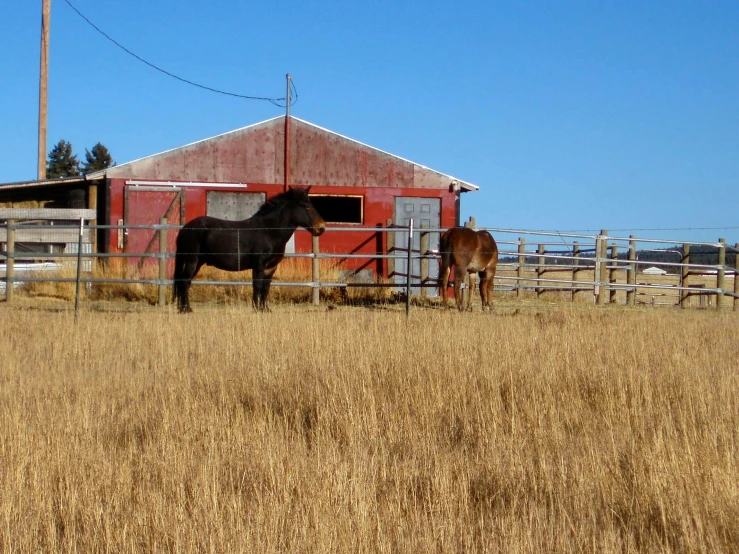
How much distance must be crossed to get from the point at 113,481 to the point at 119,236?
1482cm

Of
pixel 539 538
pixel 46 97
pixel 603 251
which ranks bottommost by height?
pixel 539 538

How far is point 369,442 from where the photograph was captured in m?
5.38

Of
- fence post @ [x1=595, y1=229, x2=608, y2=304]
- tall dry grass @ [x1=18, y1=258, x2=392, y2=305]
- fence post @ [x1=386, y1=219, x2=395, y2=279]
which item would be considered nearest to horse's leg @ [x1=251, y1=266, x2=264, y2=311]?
tall dry grass @ [x1=18, y1=258, x2=392, y2=305]

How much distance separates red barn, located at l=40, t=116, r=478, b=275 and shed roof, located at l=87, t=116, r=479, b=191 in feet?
0.07

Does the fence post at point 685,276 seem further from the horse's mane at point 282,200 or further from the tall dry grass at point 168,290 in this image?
the horse's mane at point 282,200

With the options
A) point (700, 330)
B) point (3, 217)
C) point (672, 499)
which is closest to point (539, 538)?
point (672, 499)

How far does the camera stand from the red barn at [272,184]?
1906 cm

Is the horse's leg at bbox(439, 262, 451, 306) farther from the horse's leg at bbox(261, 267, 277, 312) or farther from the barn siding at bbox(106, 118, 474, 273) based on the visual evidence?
the barn siding at bbox(106, 118, 474, 273)

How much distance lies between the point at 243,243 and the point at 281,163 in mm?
6501

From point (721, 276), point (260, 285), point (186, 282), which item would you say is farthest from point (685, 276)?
point (186, 282)

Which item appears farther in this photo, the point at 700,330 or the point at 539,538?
the point at 700,330

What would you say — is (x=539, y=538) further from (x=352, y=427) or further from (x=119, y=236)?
(x=119, y=236)

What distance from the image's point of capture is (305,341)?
28.4 ft

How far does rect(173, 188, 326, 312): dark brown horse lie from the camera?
13.6 meters
